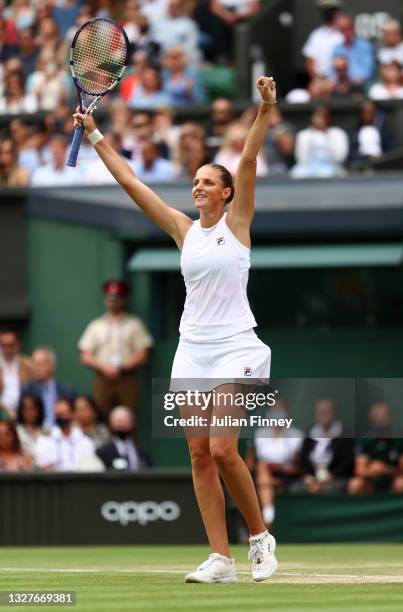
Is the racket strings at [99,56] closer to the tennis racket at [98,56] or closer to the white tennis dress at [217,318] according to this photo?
the tennis racket at [98,56]

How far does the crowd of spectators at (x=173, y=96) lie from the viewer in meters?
17.5

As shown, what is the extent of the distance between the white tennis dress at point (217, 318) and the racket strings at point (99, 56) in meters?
1.66

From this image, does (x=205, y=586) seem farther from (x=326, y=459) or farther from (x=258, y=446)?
(x=258, y=446)

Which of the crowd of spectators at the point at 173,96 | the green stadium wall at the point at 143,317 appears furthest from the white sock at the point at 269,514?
the crowd of spectators at the point at 173,96

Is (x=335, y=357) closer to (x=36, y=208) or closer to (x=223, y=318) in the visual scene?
(x=36, y=208)

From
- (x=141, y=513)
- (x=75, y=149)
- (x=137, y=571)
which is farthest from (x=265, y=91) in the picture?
(x=141, y=513)

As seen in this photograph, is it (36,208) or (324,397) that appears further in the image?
(36,208)

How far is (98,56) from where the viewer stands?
977cm

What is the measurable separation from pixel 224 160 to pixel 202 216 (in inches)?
341

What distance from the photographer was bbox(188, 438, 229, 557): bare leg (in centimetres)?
820

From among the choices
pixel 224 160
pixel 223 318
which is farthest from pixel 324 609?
pixel 224 160

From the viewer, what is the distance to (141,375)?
17281mm

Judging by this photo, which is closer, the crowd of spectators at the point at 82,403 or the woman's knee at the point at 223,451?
the woman's knee at the point at 223,451

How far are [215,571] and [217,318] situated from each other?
4.11 feet
